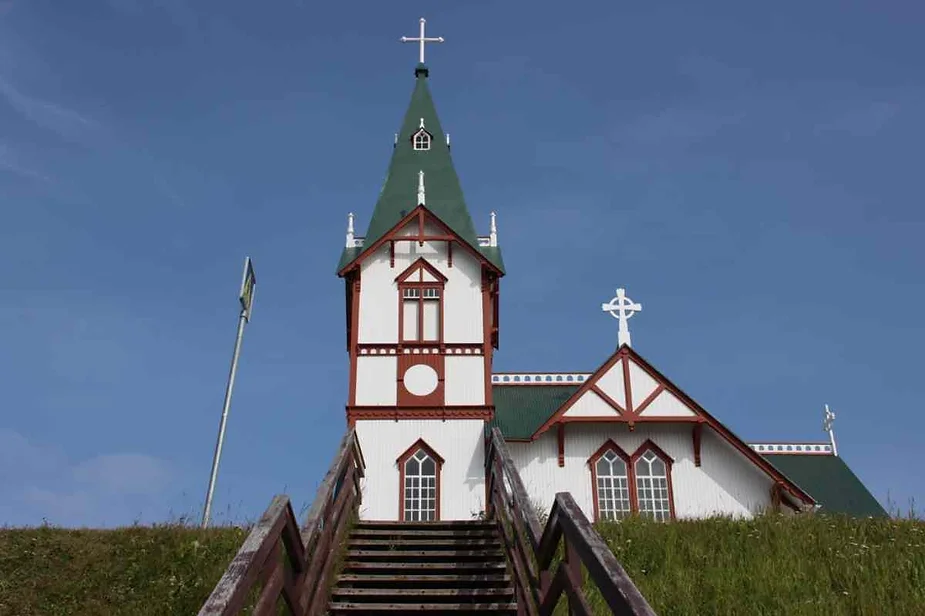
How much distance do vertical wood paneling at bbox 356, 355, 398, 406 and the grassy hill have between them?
7465mm

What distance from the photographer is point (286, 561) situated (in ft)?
26.7

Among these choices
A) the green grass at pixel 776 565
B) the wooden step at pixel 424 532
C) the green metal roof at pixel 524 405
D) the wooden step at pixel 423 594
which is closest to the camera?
the wooden step at pixel 423 594

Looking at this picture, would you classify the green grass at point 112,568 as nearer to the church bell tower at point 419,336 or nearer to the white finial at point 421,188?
the church bell tower at point 419,336

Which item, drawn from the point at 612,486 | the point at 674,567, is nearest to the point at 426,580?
the point at 674,567

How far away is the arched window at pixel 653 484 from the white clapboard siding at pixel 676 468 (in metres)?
0.19

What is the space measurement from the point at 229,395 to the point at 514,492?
9650 millimetres

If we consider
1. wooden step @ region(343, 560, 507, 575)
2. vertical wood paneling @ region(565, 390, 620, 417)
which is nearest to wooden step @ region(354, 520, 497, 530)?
wooden step @ region(343, 560, 507, 575)

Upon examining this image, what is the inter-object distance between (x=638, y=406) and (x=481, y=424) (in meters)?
3.50

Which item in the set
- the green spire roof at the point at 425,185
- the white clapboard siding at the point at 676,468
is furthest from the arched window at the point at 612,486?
the green spire roof at the point at 425,185

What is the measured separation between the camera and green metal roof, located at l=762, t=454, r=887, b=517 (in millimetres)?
22125

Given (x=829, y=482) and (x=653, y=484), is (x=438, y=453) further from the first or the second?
(x=829, y=482)

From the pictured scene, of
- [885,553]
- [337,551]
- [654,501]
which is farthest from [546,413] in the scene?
[337,551]

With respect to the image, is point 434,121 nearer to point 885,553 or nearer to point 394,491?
point 394,491

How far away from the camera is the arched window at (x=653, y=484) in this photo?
20438 millimetres
